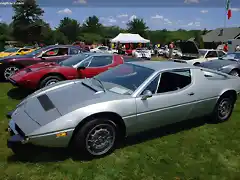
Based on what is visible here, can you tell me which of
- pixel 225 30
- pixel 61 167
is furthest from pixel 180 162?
pixel 225 30

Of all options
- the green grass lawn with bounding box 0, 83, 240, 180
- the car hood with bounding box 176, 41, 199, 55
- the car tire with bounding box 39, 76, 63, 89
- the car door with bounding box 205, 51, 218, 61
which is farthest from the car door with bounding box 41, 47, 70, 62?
the car door with bounding box 205, 51, 218, 61

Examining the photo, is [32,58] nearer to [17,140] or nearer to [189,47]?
[17,140]

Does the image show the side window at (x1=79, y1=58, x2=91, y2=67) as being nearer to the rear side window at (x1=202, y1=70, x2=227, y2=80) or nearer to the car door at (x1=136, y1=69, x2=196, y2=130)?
the car door at (x1=136, y1=69, x2=196, y2=130)

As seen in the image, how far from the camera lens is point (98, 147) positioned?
10.8 ft

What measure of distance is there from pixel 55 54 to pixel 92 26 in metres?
86.5

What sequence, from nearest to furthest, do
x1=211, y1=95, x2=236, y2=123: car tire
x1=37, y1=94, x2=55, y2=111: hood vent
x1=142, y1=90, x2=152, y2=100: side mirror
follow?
x1=37, y1=94, x2=55, y2=111: hood vent
x1=142, y1=90, x2=152, y2=100: side mirror
x1=211, y1=95, x2=236, y2=123: car tire

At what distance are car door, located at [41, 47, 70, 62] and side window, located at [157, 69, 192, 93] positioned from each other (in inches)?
223

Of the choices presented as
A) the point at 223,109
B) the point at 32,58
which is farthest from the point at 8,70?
the point at 223,109

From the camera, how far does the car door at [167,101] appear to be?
3520mm

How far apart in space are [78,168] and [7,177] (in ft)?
2.85

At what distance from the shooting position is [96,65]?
691 cm

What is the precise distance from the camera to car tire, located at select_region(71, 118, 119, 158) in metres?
3.08

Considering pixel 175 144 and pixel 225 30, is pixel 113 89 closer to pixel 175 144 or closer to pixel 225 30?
pixel 175 144

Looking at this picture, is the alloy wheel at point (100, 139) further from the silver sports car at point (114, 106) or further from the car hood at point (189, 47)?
the car hood at point (189, 47)
